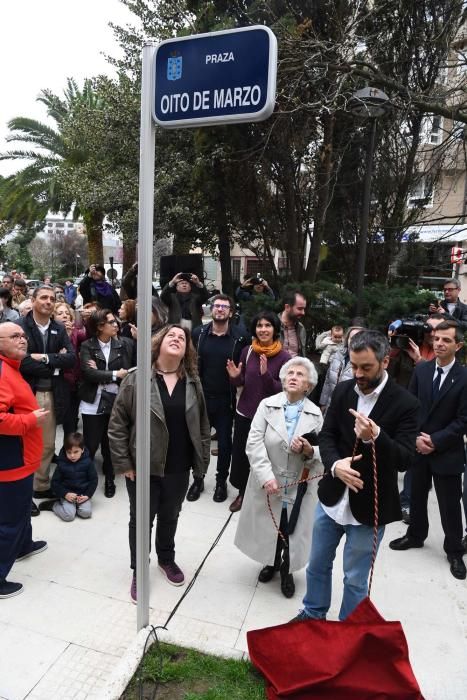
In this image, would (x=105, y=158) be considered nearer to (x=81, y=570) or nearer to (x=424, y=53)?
(x=424, y=53)

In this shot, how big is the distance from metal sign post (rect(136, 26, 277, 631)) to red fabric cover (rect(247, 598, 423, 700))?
108 cm

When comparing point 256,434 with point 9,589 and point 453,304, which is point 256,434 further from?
point 453,304

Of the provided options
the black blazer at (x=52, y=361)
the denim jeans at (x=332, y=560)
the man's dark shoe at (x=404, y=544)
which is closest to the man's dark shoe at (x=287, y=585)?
the denim jeans at (x=332, y=560)

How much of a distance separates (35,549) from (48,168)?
17925 millimetres

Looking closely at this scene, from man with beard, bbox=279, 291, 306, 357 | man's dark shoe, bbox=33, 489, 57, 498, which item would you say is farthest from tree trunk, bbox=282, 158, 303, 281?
man's dark shoe, bbox=33, 489, 57, 498

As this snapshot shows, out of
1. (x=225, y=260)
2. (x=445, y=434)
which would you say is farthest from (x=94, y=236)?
(x=445, y=434)

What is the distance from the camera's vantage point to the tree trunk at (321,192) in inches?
367

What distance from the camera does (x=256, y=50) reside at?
1927mm

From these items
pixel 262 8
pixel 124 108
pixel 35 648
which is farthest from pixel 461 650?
pixel 124 108

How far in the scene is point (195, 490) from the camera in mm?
4855

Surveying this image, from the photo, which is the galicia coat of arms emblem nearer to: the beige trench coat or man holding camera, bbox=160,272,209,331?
the beige trench coat

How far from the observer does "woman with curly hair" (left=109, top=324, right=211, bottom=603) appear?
10.5 ft

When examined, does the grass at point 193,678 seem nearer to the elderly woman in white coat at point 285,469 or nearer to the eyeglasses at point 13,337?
the elderly woman in white coat at point 285,469

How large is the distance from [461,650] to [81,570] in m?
2.52
